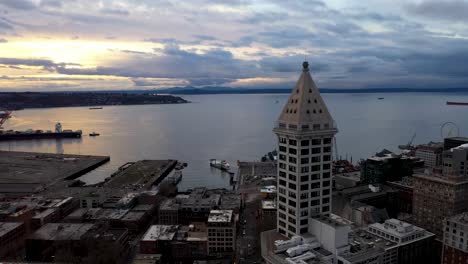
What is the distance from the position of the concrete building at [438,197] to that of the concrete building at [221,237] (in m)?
29.9

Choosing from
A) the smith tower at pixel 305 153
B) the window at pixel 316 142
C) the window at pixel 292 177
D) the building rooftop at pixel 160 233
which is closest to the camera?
the smith tower at pixel 305 153

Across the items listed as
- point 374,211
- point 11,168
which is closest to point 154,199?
point 374,211

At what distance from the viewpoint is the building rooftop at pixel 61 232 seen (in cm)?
5756

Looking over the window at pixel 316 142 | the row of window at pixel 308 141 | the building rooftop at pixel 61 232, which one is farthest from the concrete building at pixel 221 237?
the window at pixel 316 142

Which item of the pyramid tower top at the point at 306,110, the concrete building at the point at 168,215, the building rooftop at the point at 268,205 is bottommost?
the concrete building at the point at 168,215

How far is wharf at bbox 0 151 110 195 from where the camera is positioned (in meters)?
105

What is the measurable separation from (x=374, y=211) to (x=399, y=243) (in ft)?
54.0

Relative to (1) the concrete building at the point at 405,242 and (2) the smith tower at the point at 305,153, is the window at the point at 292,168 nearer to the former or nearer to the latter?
(2) the smith tower at the point at 305,153

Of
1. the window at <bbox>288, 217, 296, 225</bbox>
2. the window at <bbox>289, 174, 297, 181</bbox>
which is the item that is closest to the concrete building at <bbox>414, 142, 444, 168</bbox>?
the window at <bbox>288, 217, 296, 225</bbox>

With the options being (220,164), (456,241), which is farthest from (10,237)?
(220,164)

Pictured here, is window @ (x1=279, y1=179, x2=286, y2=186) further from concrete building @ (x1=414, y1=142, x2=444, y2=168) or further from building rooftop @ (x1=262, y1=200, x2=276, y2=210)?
concrete building @ (x1=414, y1=142, x2=444, y2=168)

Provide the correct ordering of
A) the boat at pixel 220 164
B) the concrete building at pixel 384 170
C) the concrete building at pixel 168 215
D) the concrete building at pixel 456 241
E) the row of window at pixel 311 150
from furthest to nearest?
the boat at pixel 220 164
the concrete building at pixel 384 170
the concrete building at pixel 168 215
the concrete building at pixel 456 241
the row of window at pixel 311 150

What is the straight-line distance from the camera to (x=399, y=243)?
46.8 meters

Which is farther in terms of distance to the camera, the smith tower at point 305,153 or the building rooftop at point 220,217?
the building rooftop at point 220,217
